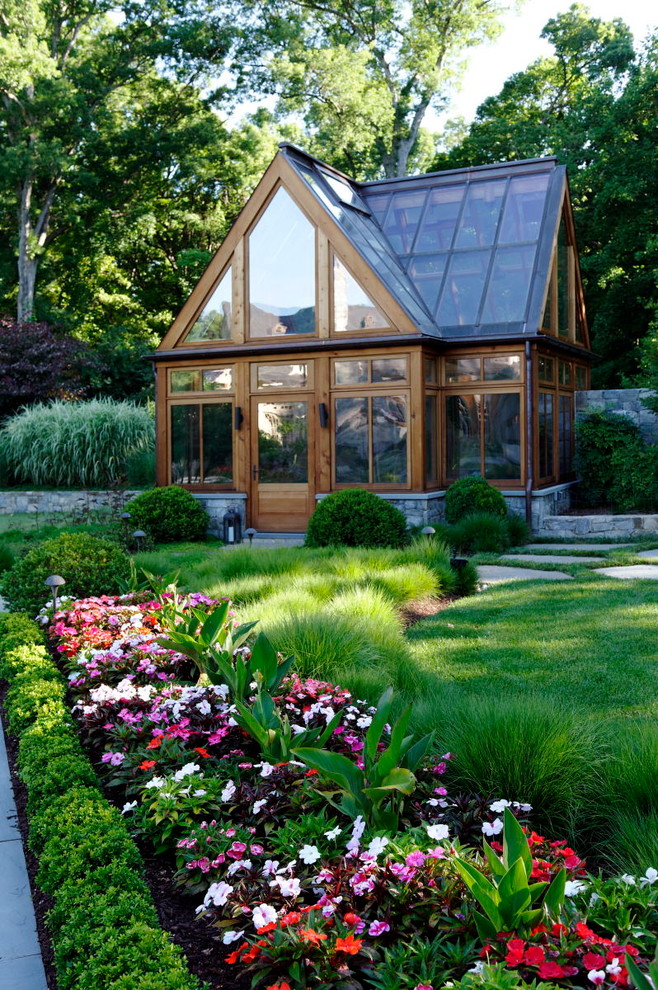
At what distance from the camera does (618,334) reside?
2098 cm

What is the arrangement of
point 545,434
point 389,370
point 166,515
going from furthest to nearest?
point 545,434 < point 389,370 < point 166,515

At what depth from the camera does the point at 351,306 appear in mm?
12500

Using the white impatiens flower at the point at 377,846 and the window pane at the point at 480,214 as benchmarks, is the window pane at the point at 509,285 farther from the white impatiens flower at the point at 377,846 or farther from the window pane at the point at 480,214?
the white impatiens flower at the point at 377,846

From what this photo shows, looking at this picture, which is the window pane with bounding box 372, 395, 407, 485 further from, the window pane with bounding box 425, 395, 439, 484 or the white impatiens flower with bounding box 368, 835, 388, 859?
the white impatiens flower with bounding box 368, 835, 388, 859

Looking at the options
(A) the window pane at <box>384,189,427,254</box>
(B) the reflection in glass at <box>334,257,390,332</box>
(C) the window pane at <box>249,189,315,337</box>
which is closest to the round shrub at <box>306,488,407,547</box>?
(B) the reflection in glass at <box>334,257,390,332</box>

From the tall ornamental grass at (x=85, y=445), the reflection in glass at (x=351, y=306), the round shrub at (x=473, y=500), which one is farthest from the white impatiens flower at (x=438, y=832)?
the tall ornamental grass at (x=85, y=445)

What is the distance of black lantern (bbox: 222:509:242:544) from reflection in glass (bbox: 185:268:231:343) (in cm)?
269

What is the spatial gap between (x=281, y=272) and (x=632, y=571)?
688 centimetres

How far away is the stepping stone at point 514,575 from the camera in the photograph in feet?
27.7

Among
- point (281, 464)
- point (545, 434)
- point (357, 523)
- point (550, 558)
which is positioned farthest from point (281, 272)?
point (550, 558)

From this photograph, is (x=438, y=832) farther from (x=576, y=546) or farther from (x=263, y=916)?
(x=576, y=546)

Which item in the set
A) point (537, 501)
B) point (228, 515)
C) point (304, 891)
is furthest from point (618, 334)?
point (304, 891)

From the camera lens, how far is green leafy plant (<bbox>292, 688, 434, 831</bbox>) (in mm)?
2730

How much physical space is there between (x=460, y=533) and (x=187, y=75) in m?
18.7
